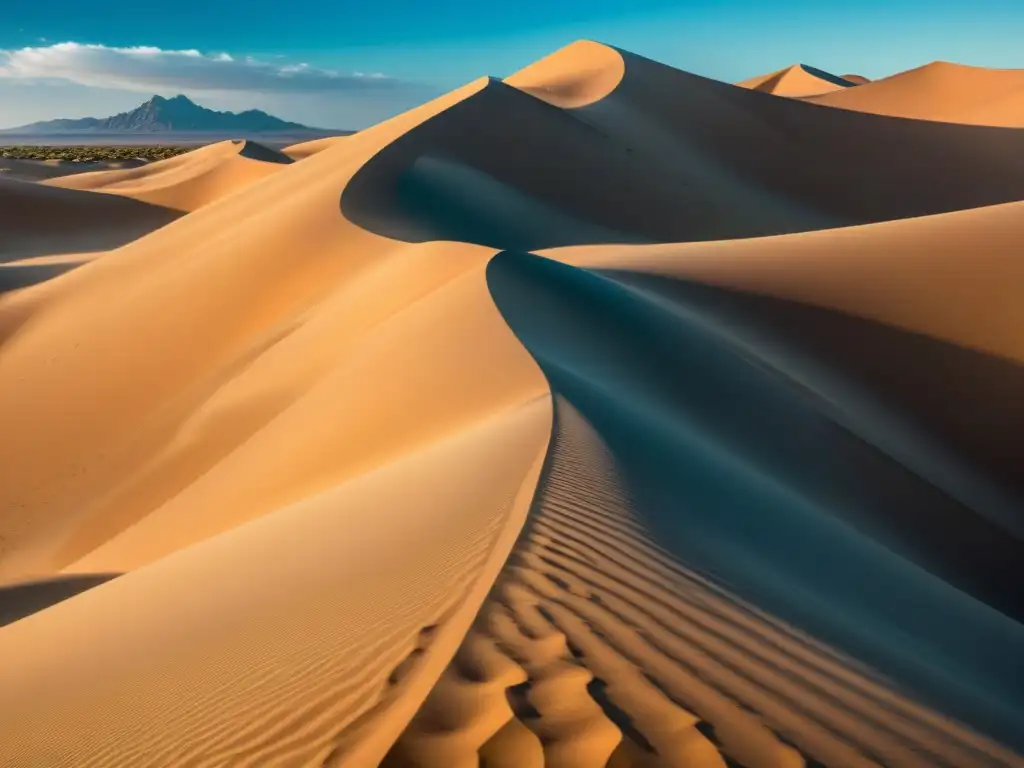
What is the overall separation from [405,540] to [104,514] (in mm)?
7695

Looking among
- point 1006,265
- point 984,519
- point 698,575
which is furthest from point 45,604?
point 1006,265

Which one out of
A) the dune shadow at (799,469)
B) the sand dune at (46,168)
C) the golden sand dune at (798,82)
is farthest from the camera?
the golden sand dune at (798,82)

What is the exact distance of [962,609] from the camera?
647 centimetres

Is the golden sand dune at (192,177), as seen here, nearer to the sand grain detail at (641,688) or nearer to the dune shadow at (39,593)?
the dune shadow at (39,593)

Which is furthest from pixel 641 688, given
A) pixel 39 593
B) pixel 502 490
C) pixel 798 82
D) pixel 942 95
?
pixel 798 82

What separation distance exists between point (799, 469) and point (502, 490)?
4.87 m

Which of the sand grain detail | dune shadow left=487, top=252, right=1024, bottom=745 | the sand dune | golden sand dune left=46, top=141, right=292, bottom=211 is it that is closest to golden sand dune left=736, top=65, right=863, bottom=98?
golden sand dune left=46, top=141, right=292, bottom=211

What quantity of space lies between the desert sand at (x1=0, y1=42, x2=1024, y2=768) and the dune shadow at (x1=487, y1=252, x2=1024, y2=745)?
1.9 inches

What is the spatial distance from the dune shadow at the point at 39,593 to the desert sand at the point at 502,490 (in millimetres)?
48

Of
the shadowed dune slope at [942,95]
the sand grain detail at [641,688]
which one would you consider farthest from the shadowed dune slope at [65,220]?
the shadowed dune slope at [942,95]

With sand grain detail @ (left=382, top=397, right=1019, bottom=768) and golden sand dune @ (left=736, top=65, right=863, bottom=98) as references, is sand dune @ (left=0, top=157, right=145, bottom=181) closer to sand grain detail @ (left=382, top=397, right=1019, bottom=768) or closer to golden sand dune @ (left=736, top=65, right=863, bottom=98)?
golden sand dune @ (left=736, top=65, right=863, bottom=98)

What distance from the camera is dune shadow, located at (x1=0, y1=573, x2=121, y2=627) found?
22.3 feet

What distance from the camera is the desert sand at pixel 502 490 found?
2.97 metres

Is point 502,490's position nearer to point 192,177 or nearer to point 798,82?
point 192,177
